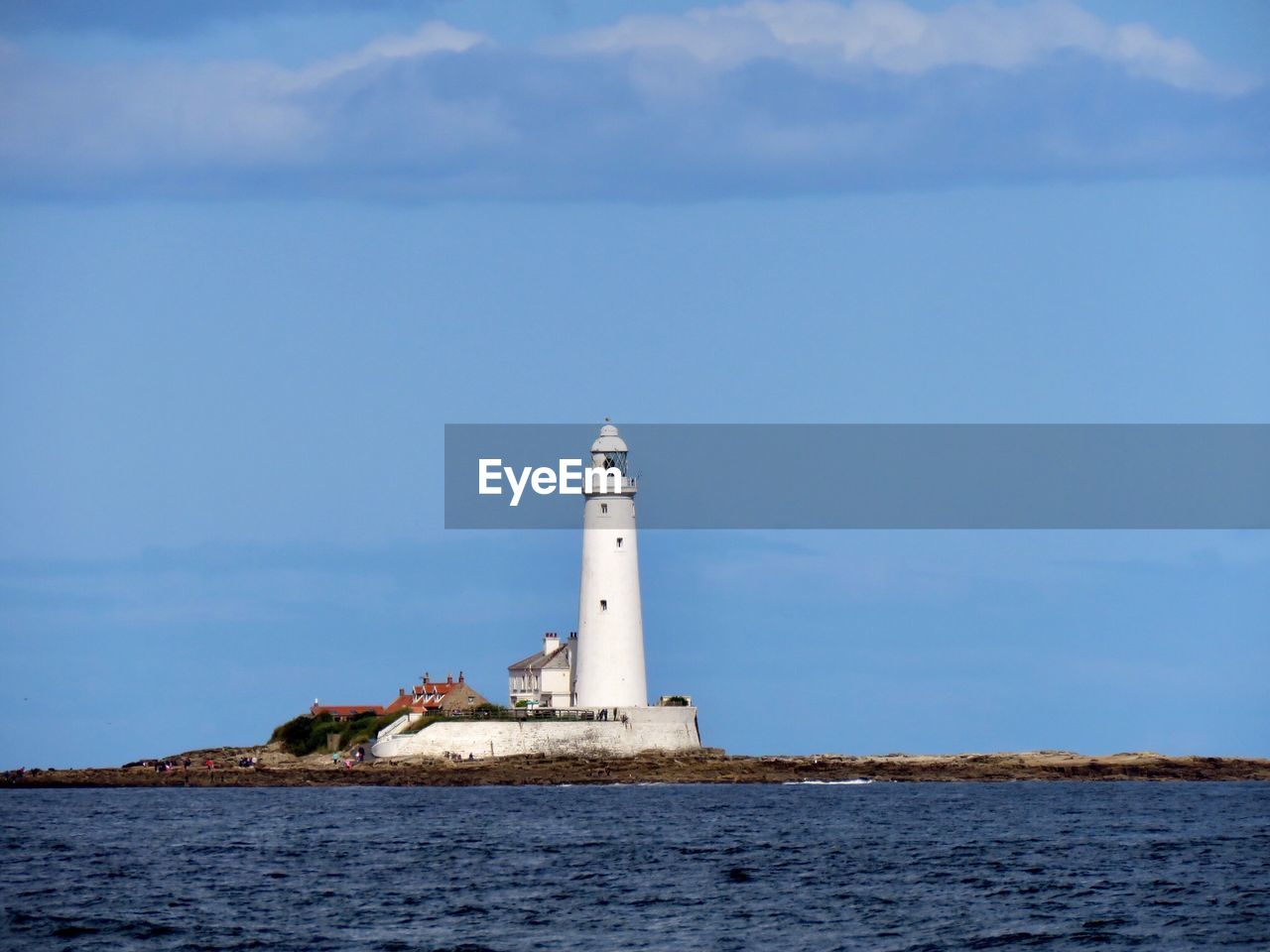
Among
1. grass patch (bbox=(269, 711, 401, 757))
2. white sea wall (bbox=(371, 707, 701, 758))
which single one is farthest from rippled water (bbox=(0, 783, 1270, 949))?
grass patch (bbox=(269, 711, 401, 757))

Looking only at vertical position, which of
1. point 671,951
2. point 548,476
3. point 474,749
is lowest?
point 671,951

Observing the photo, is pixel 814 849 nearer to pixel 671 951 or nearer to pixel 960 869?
pixel 960 869

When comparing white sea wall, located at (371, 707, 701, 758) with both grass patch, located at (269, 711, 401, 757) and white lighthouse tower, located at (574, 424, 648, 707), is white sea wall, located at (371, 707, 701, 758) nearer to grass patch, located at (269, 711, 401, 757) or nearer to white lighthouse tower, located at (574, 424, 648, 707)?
white lighthouse tower, located at (574, 424, 648, 707)

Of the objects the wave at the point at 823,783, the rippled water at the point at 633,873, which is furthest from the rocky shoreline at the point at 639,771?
the rippled water at the point at 633,873

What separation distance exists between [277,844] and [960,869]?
14042mm

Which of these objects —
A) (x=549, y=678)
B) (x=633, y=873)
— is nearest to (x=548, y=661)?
(x=549, y=678)

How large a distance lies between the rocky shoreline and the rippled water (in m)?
4.93

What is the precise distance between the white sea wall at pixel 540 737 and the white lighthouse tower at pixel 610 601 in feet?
2.77

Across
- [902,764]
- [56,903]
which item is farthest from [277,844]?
[902,764]

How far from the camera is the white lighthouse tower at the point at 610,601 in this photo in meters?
63.0

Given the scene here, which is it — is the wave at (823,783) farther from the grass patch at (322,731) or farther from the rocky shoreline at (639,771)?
the grass patch at (322,731)

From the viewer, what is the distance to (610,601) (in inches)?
2475

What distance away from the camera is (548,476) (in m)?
60.9

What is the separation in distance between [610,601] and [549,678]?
17.3 feet
